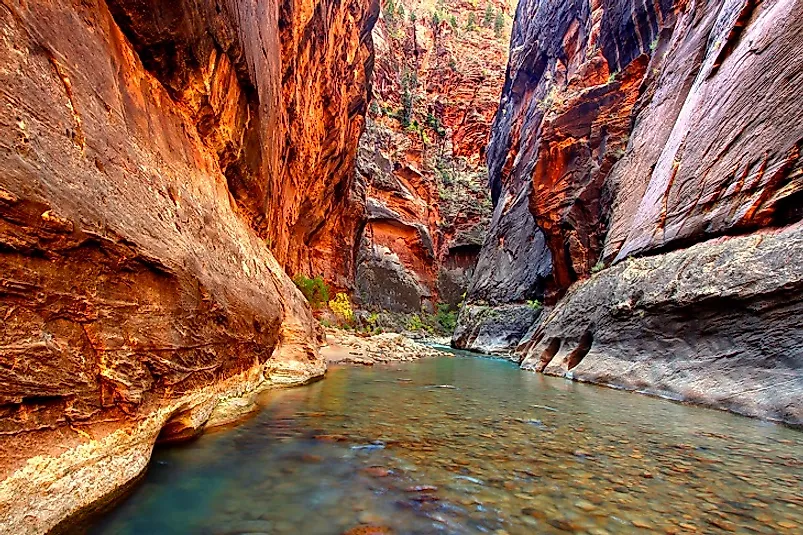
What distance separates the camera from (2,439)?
6.00 ft

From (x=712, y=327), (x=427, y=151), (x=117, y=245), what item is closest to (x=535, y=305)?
(x=712, y=327)

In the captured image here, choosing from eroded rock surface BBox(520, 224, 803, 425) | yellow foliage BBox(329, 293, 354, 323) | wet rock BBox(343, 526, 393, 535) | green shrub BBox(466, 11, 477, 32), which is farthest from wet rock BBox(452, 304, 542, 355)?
green shrub BBox(466, 11, 477, 32)

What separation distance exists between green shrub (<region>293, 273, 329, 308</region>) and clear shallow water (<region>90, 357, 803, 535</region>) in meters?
14.2

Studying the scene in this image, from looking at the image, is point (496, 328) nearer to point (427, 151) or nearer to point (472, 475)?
point (472, 475)

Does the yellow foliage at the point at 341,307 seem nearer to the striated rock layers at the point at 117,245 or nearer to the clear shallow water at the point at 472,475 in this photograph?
the striated rock layers at the point at 117,245

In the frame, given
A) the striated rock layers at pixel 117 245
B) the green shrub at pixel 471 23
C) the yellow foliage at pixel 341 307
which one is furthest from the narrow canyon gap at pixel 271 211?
the green shrub at pixel 471 23

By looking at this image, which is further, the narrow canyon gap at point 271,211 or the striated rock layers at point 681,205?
the striated rock layers at point 681,205

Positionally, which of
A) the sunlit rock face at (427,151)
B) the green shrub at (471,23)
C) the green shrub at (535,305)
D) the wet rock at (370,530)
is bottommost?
the wet rock at (370,530)

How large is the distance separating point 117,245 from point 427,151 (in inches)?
2022

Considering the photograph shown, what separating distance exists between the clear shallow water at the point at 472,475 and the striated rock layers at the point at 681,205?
174 cm

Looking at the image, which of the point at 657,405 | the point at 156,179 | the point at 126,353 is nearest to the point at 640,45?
the point at 657,405

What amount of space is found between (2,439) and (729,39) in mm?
14808

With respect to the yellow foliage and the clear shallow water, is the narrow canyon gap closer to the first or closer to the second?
the clear shallow water

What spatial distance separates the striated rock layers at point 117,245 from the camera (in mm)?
2018
